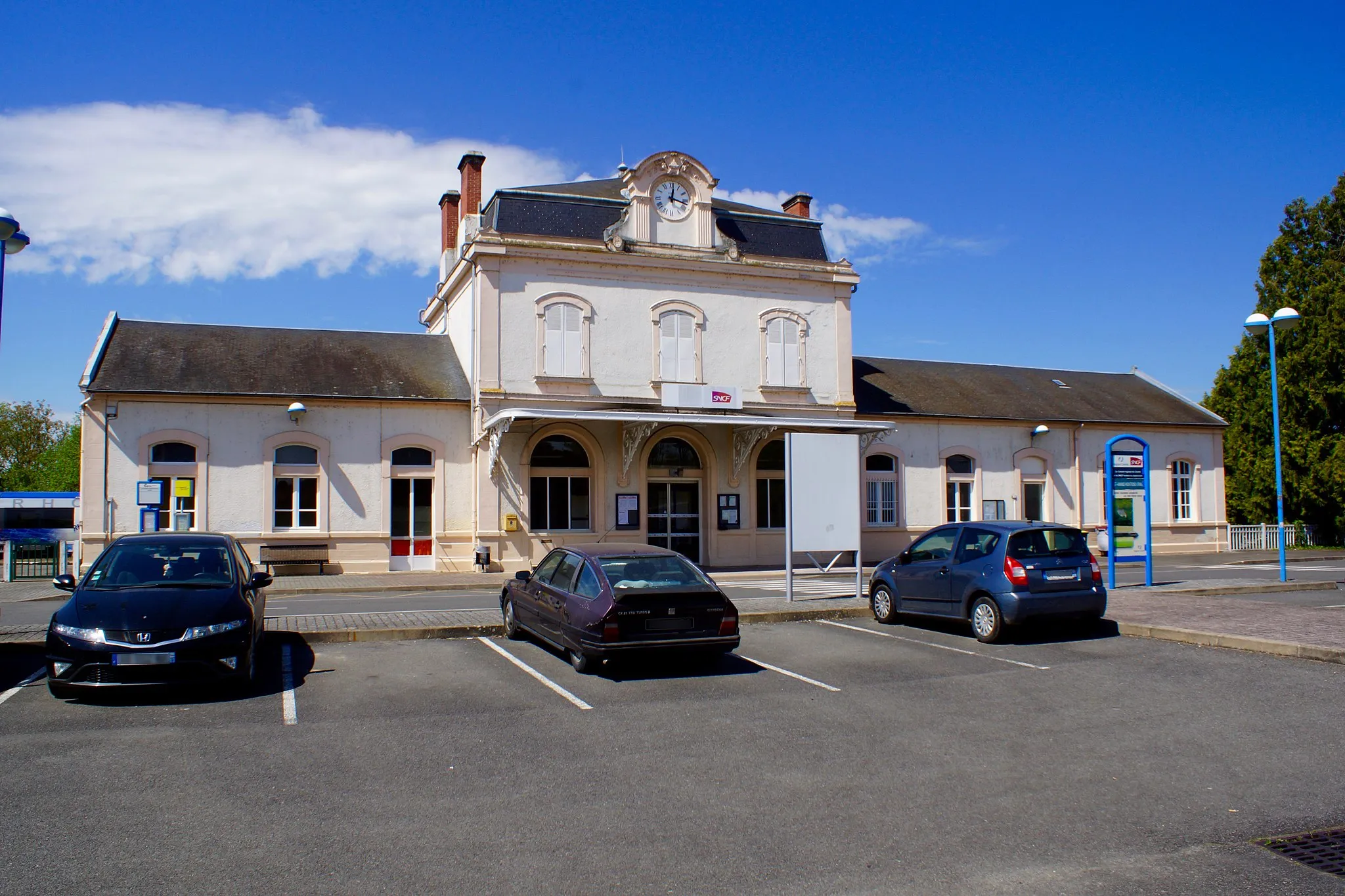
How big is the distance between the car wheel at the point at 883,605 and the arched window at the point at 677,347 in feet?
40.6

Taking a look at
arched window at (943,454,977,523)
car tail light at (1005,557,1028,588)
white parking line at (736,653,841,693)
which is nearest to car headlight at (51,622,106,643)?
white parking line at (736,653,841,693)

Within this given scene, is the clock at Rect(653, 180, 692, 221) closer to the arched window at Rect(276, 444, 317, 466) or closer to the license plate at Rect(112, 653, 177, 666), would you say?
the arched window at Rect(276, 444, 317, 466)

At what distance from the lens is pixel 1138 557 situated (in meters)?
18.0

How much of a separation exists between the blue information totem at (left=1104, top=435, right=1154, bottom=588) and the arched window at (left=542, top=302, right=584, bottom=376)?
42.3ft

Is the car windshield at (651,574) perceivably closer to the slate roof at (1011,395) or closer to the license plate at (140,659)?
the license plate at (140,659)

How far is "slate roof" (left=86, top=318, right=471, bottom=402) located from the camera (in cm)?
2355

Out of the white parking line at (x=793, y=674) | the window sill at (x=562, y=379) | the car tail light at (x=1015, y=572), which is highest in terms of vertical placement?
the window sill at (x=562, y=379)

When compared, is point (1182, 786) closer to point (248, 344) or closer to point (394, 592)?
point (394, 592)

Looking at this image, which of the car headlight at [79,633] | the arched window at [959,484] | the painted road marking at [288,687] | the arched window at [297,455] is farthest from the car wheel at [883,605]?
the arched window at [959,484]

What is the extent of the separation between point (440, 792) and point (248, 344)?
22.4 metres

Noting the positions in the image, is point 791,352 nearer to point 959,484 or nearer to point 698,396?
point 698,396

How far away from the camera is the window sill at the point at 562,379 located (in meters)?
Answer: 24.8

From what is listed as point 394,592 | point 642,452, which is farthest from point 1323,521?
point 394,592

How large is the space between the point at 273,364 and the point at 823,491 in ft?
50.5
